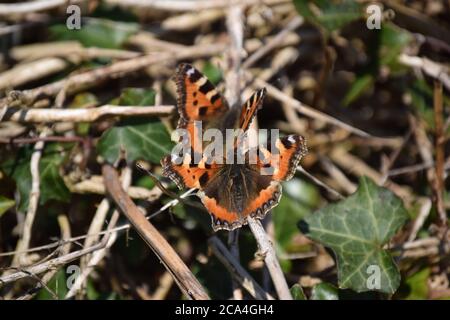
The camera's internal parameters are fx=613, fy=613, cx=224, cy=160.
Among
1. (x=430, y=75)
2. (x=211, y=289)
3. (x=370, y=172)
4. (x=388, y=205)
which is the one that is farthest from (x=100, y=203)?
(x=430, y=75)

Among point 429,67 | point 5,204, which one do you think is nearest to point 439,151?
point 429,67

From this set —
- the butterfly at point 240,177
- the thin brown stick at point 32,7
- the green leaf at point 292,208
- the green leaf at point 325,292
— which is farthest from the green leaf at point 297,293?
the thin brown stick at point 32,7

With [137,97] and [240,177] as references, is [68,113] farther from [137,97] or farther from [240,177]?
[240,177]

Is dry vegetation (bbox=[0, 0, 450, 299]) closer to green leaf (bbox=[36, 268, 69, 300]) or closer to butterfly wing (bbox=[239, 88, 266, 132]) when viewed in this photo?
green leaf (bbox=[36, 268, 69, 300])

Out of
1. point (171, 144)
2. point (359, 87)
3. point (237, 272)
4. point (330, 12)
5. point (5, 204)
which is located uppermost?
point (330, 12)

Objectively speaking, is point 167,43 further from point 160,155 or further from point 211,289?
point 211,289

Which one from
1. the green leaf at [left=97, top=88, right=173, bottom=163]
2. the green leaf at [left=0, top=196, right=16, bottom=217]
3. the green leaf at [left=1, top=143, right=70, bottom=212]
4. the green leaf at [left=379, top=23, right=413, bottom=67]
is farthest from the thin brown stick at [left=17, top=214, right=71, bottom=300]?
the green leaf at [left=379, top=23, right=413, bottom=67]
